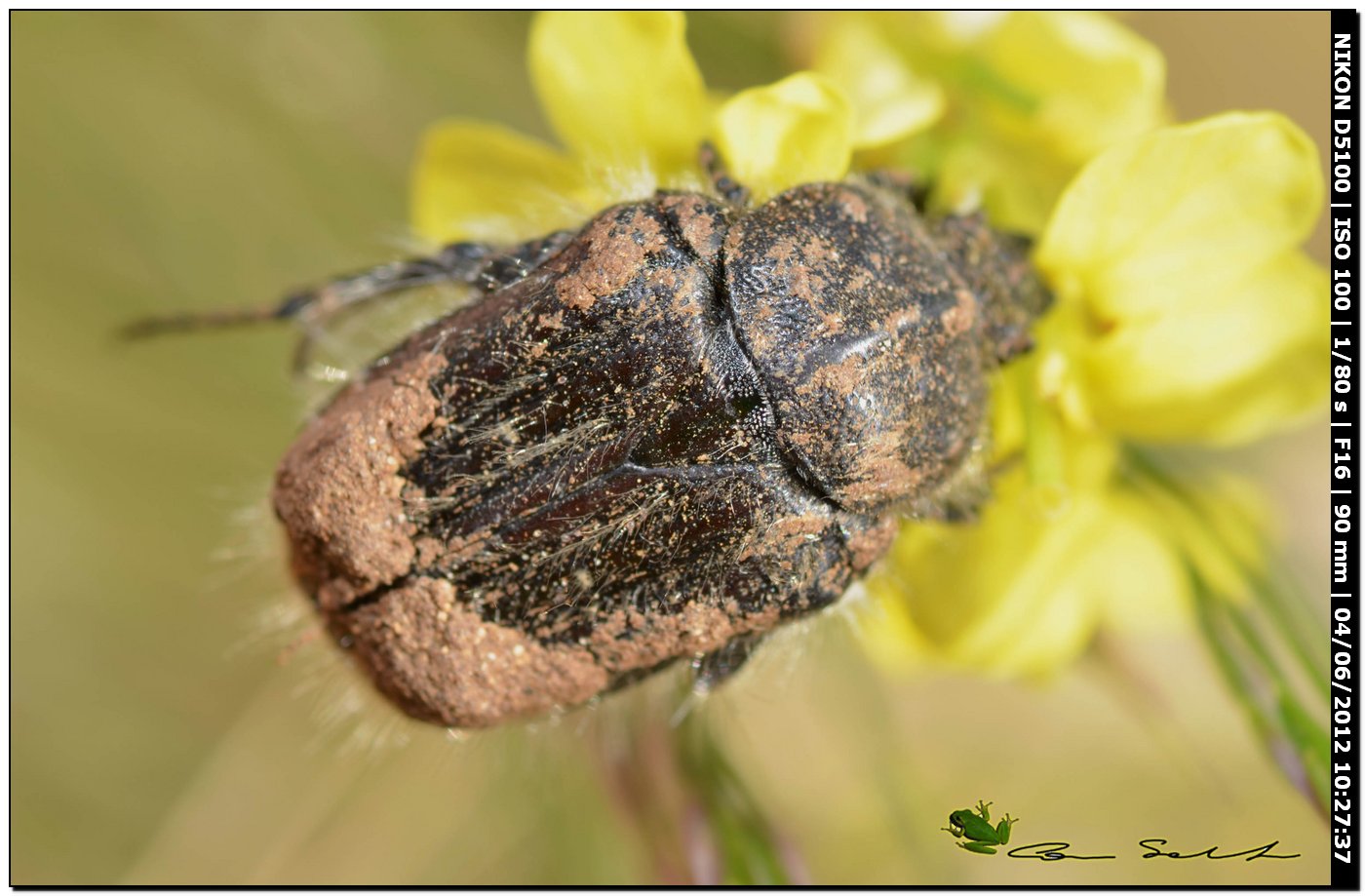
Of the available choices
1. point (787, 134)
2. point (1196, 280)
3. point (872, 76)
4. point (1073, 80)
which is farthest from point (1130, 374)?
point (872, 76)

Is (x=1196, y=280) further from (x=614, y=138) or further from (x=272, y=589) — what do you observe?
(x=272, y=589)

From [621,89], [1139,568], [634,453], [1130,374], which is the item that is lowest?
[634,453]

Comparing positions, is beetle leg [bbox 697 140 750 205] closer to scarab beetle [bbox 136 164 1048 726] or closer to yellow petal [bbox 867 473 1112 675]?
scarab beetle [bbox 136 164 1048 726]

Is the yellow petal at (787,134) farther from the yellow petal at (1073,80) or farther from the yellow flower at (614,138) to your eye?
the yellow petal at (1073,80)

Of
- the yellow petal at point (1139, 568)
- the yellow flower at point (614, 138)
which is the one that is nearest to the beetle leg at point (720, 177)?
the yellow flower at point (614, 138)

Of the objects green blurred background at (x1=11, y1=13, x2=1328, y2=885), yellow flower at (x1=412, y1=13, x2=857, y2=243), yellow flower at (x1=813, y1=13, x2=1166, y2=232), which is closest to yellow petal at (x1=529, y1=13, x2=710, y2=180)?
yellow flower at (x1=412, y1=13, x2=857, y2=243)
